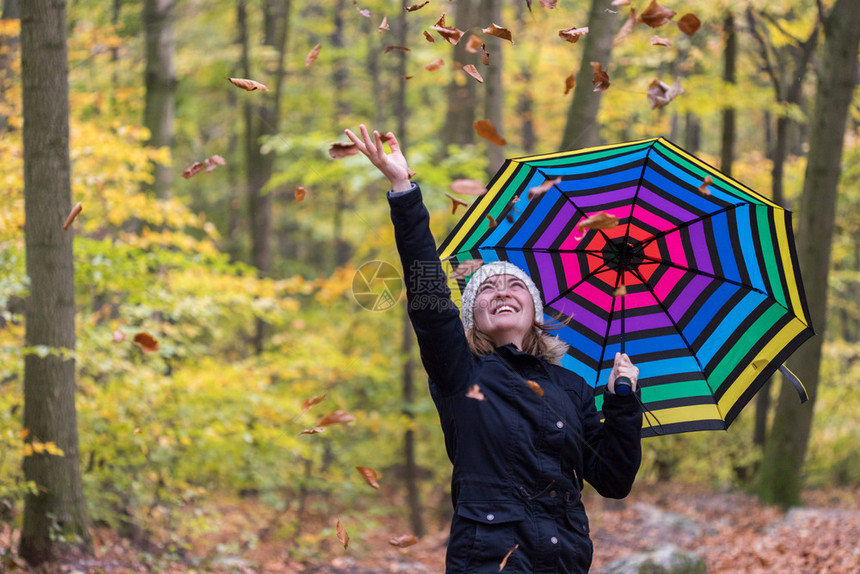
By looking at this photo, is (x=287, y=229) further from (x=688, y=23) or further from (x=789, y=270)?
(x=789, y=270)

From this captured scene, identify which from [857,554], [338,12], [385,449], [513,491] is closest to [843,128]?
[857,554]

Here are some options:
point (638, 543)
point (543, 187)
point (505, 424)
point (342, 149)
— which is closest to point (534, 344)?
point (505, 424)

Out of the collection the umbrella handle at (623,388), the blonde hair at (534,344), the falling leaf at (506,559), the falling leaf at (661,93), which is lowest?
the falling leaf at (506,559)

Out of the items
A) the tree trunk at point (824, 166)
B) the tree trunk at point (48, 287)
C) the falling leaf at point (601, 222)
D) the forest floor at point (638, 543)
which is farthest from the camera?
the tree trunk at point (824, 166)

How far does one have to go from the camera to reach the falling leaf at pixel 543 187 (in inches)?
105

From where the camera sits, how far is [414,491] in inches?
429

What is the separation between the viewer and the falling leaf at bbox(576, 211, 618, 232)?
2639mm

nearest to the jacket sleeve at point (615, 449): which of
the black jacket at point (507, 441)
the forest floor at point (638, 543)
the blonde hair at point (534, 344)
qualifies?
the black jacket at point (507, 441)

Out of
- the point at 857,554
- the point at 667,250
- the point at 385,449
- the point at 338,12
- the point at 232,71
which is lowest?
the point at 385,449

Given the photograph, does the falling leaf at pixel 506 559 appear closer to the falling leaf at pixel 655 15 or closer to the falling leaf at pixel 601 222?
the falling leaf at pixel 601 222

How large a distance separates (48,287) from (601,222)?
392cm

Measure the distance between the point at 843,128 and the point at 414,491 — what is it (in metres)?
7.32

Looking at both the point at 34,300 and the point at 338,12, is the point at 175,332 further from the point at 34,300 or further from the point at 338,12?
the point at 338,12

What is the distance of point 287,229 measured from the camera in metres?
18.5
